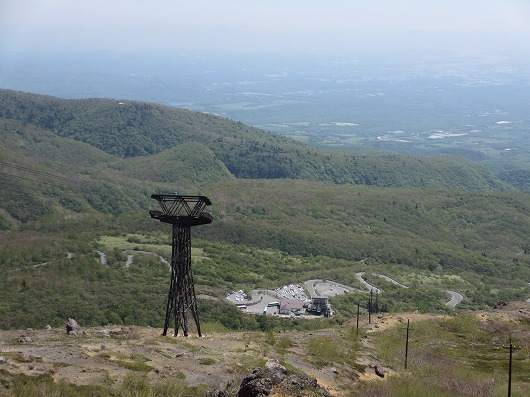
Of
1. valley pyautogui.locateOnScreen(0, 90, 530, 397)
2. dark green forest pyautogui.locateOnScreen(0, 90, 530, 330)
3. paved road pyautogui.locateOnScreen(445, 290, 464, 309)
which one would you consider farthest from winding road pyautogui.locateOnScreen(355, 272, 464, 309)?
dark green forest pyautogui.locateOnScreen(0, 90, 530, 330)

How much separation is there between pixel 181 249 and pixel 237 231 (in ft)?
227

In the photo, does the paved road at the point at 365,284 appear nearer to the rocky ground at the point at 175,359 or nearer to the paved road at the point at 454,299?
the paved road at the point at 454,299

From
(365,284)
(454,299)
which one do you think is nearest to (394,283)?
(365,284)

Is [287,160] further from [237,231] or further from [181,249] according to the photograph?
[181,249]

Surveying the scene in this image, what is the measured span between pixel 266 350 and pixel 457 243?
94.1m

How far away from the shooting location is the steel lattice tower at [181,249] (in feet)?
102

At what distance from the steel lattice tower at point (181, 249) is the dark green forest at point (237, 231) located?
74.4 ft

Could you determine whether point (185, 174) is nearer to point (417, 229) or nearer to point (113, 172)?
point (113, 172)

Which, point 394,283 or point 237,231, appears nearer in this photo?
point 394,283

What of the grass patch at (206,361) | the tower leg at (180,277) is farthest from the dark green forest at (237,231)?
the grass patch at (206,361)

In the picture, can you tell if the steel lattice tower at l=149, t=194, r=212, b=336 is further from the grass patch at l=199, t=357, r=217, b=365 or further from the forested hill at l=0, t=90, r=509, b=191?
Answer: the forested hill at l=0, t=90, r=509, b=191

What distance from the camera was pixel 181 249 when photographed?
3198 cm

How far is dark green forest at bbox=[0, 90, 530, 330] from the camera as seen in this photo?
62688mm

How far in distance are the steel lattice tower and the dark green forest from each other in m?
22.7
